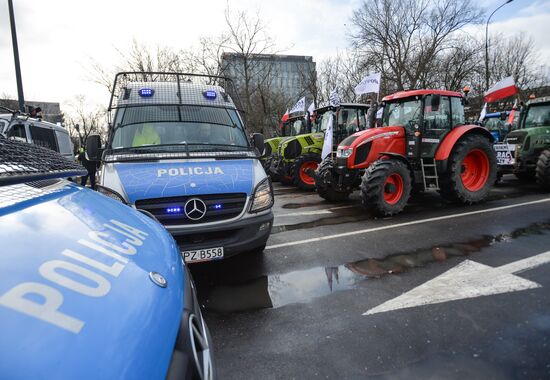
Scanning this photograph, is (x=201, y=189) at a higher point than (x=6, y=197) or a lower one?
lower

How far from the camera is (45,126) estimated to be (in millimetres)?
9680

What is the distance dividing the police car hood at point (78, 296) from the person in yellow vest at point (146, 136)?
3.04 metres

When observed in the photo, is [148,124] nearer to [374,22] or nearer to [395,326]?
[395,326]

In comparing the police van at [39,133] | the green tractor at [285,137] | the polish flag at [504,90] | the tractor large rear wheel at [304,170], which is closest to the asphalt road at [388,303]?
the tractor large rear wheel at [304,170]

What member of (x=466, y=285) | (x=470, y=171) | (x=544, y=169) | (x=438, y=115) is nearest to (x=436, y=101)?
(x=438, y=115)

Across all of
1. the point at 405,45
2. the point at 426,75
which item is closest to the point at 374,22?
the point at 405,45

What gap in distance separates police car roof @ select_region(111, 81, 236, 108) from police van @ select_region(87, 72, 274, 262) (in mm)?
14

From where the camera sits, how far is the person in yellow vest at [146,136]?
4.52 m

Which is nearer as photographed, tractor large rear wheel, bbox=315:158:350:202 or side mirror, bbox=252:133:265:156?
side mirror, bbox=252:133:265:156

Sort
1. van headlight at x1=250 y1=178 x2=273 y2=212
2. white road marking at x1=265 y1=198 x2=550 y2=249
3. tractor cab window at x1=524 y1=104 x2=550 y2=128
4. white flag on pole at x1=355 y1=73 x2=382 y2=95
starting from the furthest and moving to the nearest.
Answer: white flag on pole at x1=355 y1=73 x2=382 y2=95 → tractor cab window at x1=524 y1=104 x2=550 y2=128 → white road marking at x1=265 y1=198 x2=550 y2=249 → van headlight at x1=250 y1=178 x2=273 y2=212

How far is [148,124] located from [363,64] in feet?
76.8

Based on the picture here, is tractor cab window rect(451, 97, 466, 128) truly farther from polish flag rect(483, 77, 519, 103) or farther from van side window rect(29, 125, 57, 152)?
van side window rect(29, 125, 57, 152)

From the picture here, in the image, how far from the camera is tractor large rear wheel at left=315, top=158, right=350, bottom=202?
827cm

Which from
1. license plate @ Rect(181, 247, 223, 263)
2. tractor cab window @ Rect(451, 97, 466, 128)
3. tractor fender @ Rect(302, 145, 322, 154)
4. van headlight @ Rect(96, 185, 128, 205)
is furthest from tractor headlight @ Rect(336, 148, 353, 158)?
van headlight @ Rect(96, 185, 128, 205)
